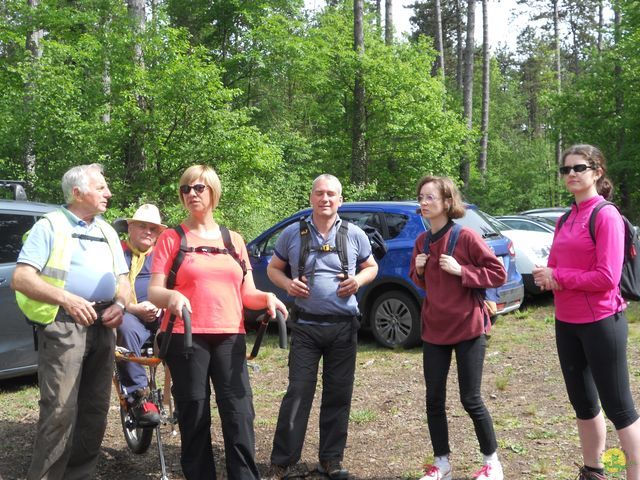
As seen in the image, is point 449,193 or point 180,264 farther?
point 449,193

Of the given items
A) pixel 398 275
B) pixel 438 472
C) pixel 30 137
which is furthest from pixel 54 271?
pixel 30 137

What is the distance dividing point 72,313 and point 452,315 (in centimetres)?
212

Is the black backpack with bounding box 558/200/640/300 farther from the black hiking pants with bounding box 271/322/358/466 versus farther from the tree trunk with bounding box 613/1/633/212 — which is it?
the tree trunk with bounding box 613/1/633/212

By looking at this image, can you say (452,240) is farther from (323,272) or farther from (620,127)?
(620,127)

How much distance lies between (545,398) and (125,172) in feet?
26.7

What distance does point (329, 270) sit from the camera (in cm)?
450

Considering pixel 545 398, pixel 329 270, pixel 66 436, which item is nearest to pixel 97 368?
pixel 66 436

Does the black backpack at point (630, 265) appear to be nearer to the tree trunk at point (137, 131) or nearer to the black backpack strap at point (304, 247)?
the black backpack strap at point (304, 247)

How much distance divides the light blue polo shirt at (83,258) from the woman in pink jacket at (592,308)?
2.35 m

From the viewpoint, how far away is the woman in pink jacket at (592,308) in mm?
3600

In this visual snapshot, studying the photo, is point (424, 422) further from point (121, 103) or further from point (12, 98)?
point (12, 98)

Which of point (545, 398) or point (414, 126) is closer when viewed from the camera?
point (545, 398)

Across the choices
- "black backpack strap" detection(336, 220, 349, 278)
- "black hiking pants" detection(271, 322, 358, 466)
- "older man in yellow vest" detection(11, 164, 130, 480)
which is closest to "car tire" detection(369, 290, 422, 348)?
"black hiking pants" detection(271, 322, 358, 466)

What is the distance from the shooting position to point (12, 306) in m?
6.29
